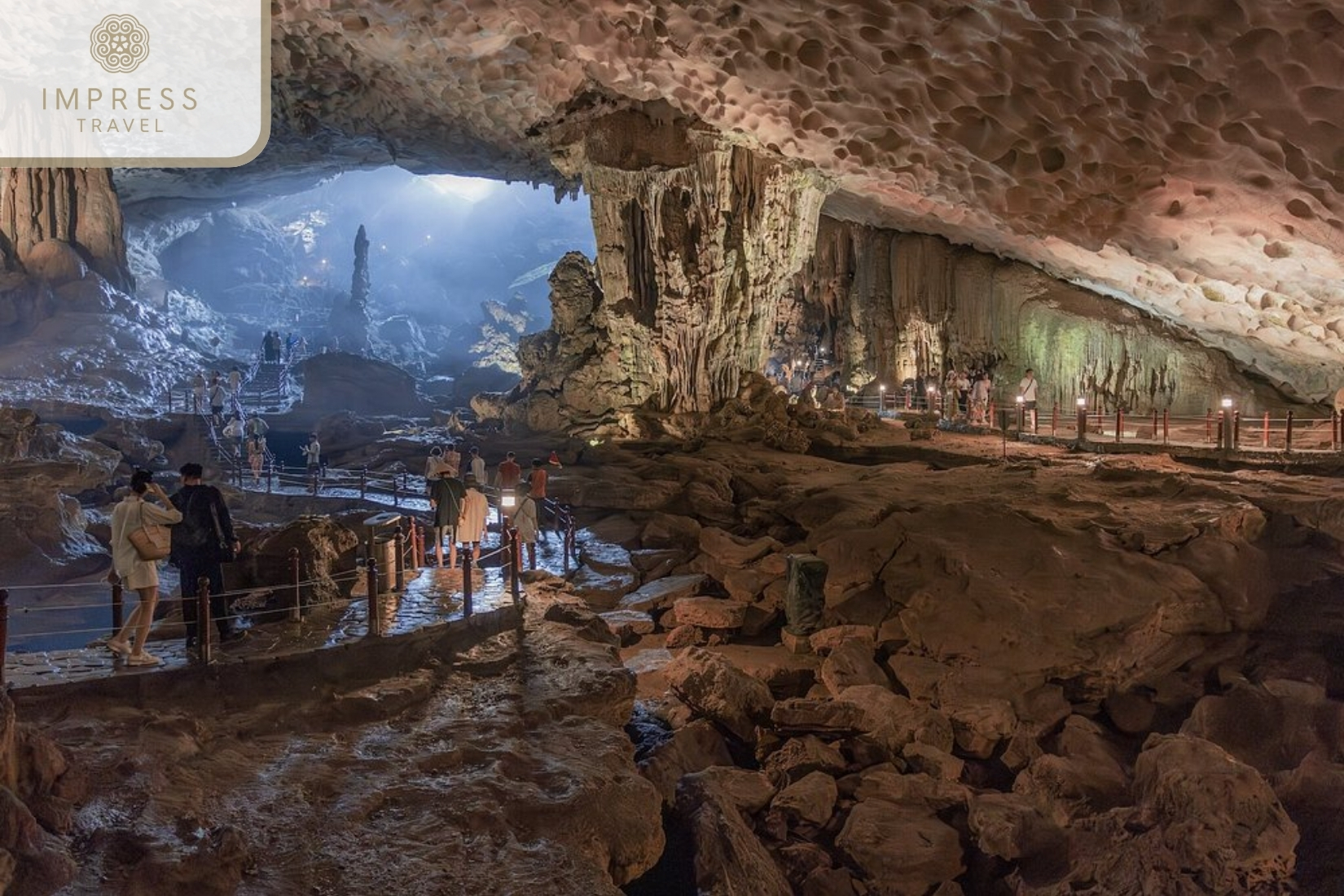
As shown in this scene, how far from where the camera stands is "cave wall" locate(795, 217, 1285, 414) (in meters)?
20.6

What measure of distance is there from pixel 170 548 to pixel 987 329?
22411mm

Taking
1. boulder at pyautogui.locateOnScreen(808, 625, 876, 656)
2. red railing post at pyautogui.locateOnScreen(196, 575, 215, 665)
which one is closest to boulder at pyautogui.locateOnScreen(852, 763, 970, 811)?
boulder at pyautogui.locateOnScreen(808, 625, 876, 656)

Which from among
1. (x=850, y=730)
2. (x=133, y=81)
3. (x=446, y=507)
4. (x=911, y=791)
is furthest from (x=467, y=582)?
(x=133, y=81)

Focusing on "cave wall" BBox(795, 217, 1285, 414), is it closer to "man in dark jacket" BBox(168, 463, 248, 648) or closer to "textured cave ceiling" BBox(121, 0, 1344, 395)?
"textured cave ceiling" BBox(121, 0, 1344, 395)

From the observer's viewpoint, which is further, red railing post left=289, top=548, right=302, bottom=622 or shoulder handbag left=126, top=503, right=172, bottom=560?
red railing post left=289, top=548, right=302, bottom=622

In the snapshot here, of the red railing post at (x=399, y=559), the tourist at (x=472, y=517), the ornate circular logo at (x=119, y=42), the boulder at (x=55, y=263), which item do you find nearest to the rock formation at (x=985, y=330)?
the tourist at (x=472, y=517)

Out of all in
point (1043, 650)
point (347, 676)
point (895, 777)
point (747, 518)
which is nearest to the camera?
point (347, 676)

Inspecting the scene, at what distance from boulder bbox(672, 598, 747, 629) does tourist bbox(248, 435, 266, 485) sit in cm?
1091

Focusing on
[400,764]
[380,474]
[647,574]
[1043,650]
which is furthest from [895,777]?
[380,474]

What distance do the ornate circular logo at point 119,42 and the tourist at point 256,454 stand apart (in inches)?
372

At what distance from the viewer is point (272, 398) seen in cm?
3109

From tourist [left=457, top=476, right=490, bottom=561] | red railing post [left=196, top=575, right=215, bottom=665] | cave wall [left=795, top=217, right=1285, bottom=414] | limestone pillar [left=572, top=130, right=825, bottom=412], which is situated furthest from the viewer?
cave wall [left=795, top=217, right=1285, bottom=414]

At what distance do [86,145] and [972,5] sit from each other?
94.2 ft

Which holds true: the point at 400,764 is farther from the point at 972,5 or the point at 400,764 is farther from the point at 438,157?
the point at 438,157
